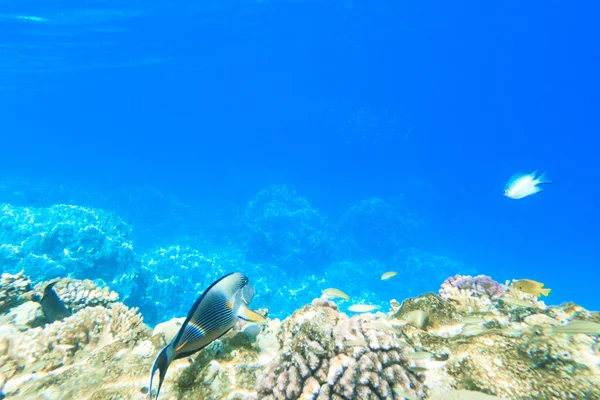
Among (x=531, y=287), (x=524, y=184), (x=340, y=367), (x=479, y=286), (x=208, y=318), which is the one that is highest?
(x=524, y=184)

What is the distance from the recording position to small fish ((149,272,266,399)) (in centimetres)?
158

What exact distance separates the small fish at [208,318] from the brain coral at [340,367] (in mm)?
901

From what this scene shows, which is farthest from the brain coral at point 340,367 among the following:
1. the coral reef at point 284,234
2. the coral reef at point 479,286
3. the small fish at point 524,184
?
the coral reef at point 284,234

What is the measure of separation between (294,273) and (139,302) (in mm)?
14841

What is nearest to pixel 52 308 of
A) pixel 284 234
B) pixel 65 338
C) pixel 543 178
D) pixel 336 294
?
pixel 65 338

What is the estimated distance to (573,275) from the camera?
61.0 metres

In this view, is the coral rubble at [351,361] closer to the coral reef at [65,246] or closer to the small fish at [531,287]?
the small fish at [531,287]

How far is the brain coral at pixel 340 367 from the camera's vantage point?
224cm

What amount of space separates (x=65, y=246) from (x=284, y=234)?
727 inches

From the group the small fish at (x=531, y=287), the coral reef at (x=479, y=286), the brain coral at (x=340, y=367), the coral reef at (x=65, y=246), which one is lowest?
the brain coral at (x=340, y=367)

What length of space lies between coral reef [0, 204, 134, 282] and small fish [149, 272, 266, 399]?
15.8 metres

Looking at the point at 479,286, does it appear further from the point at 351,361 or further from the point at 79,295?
the point at 79,295

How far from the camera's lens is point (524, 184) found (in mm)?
5703

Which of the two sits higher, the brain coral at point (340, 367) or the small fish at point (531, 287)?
the small fish at point (531, 287)
